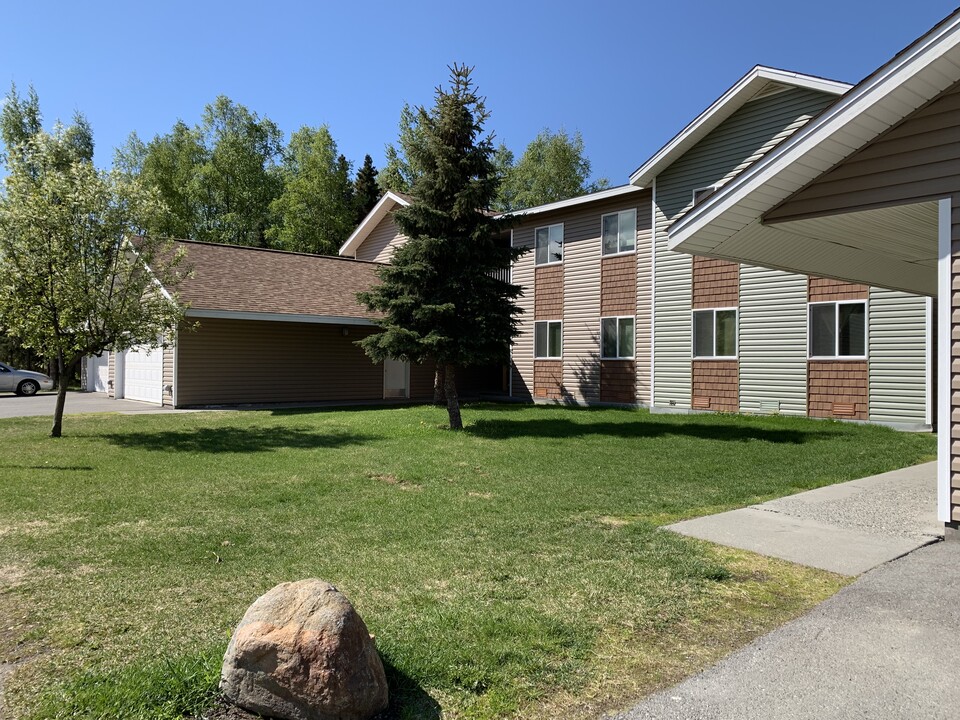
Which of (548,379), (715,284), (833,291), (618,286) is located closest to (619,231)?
(618,286)

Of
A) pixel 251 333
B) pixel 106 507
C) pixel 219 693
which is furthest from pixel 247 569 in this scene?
pixel 251 333

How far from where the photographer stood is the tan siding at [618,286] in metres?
19.5

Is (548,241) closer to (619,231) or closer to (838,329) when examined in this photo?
(619,231)

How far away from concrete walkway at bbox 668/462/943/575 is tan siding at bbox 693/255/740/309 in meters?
9.30

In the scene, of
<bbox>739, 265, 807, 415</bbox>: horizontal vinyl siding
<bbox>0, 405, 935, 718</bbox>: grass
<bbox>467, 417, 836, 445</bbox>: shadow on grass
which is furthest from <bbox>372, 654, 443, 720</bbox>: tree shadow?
<bbox>739, 265, 807, 415</bbox>: horizontal vinyl siding

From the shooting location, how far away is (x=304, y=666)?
118 inches

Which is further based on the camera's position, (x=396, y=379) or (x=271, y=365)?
(x=396, y=379)

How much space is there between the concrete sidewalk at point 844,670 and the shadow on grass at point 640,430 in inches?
342

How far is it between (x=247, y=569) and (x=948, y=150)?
6.43 metres

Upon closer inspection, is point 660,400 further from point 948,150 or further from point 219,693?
point 219,693

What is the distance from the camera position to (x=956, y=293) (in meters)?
5.60

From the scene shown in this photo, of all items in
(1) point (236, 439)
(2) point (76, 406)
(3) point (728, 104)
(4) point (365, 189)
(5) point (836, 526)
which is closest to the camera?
(5) point (836, 526)

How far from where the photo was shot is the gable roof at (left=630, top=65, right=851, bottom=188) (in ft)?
48.2

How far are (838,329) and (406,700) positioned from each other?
48.7 ft
